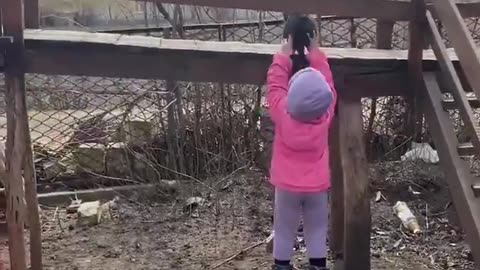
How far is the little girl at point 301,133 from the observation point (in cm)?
380

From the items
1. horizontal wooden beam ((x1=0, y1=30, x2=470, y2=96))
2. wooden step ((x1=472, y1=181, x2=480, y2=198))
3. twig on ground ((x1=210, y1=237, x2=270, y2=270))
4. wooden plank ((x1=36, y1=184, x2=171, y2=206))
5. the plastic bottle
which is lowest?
twig on ground ((x1=210, y1=237, x2=270, y2=270))

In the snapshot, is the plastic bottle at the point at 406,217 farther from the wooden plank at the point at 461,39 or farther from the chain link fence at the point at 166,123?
the wooden plank at the point at 461,39

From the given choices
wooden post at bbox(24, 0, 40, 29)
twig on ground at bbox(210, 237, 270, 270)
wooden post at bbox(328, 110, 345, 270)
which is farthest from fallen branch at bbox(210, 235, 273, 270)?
wooden post at bbox(24, 0, 40, 29)

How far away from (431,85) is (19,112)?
7.31 feet

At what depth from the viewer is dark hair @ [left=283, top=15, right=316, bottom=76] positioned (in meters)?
3.93

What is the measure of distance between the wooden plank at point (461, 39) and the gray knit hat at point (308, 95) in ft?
2.31

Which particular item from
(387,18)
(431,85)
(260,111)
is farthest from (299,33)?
(260,111)

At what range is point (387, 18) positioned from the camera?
4.32 meters

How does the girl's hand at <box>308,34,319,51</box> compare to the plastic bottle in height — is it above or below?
above

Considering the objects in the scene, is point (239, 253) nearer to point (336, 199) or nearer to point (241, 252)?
point (241, 252)

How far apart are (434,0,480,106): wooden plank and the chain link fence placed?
2000 mm

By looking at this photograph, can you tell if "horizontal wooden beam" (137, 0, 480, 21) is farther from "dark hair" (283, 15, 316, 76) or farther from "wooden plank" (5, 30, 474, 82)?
"wooden plank" (5, 30, 474, 82)

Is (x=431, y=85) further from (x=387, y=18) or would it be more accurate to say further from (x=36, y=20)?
(x=36, y=20)

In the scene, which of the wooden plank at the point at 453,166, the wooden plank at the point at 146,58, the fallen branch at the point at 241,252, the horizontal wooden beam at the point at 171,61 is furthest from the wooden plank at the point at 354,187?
the fallen branch at the point at 241,252
